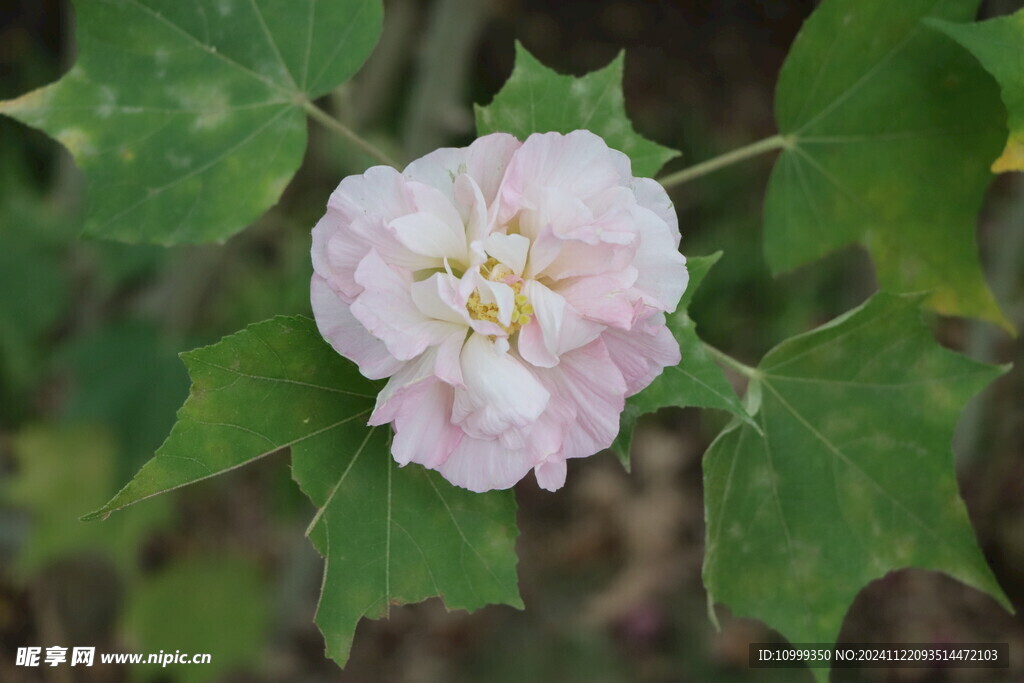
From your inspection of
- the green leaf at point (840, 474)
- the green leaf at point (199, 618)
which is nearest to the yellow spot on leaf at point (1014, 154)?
the green leaf at point (840, 474)

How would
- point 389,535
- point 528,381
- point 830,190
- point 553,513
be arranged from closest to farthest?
point 528,381
point 389,535
point 830,190
point 553,513

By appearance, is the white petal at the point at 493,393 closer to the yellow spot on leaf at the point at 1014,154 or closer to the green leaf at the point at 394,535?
the green leaf at the point at 394,535

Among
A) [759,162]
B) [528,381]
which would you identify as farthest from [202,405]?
[759,162]

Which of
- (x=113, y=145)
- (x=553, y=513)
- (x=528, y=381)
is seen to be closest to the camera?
(x=528, y=381)

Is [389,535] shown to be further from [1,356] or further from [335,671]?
[335,671]

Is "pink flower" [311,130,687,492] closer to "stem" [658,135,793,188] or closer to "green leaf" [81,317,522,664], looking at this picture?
"green leaf" [81,317,522,664]

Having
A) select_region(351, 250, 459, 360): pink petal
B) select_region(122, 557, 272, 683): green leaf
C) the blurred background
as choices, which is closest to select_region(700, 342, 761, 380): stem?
select_region(351, 250, 459, 360): pink petal

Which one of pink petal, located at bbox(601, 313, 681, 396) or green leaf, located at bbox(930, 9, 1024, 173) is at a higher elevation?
green leaf, located at bbox(930, 9, 1024, 173)
